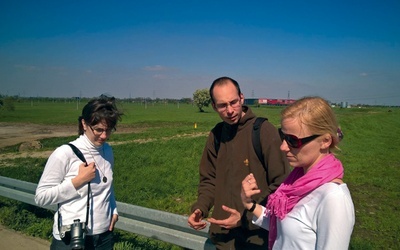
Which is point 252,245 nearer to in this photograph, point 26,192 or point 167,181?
point 26,192

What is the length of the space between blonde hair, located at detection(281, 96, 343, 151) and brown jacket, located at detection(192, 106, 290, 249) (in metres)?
0.62

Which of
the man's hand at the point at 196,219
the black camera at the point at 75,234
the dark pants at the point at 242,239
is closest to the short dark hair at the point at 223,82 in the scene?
the man's hand at the point at 196,219

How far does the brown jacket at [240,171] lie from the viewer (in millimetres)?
2365

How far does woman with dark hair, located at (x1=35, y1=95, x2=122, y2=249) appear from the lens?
8.26 ft

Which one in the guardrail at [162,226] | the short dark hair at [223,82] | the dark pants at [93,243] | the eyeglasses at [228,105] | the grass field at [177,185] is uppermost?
the short dark hair at [223,82]

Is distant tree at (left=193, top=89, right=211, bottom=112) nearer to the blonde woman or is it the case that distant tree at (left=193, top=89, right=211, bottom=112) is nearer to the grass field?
the grass field

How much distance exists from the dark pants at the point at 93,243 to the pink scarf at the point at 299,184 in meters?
1.54

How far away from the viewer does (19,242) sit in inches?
187

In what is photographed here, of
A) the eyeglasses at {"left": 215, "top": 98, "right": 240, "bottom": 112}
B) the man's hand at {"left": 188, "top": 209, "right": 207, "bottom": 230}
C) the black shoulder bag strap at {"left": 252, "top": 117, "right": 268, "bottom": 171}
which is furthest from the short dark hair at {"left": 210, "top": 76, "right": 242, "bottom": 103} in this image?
the man's hand at {"left": 188, "top": 209, "right": 207, "bottom": 230}

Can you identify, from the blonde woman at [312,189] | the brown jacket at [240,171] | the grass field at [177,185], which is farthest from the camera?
the grass field at [177,185]

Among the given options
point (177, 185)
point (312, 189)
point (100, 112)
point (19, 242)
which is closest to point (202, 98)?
point (177, 185)

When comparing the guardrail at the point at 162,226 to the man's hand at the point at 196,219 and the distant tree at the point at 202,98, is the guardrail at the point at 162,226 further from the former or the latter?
the distant tree at the point at 202,98

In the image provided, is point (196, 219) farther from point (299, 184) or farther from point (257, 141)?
Answer: point (299, 184)

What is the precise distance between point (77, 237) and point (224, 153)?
1.29m
